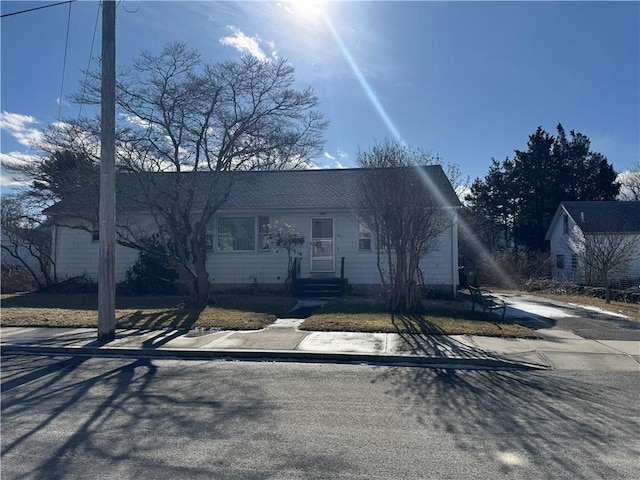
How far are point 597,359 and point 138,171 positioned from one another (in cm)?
1140

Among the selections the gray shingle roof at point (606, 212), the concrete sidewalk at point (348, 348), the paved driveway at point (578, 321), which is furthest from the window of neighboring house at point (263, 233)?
the gray shingle roof at point (606, 212)

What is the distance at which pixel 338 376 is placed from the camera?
280 inches

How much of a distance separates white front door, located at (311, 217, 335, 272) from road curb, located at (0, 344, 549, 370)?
1009 centimetres

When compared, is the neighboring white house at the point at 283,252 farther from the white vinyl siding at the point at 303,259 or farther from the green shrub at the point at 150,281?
the green shrub at the point at 150,281

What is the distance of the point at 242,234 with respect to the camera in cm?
1894

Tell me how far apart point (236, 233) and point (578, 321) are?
12.1 metres

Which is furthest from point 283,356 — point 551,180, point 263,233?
point 551,180

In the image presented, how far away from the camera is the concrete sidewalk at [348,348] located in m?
7.95

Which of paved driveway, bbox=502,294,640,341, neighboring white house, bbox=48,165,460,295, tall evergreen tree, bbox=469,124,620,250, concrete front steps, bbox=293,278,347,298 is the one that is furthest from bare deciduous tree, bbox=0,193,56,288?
tall evergreen tree, bbox=469,124,620,250

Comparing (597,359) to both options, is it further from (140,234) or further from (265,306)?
(140,234)

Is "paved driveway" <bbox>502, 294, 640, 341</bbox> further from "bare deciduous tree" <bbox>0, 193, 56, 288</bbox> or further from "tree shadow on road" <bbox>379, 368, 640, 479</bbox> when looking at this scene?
"bare deciduous tree" <bbox>0, 193, 56, 288</bbox>

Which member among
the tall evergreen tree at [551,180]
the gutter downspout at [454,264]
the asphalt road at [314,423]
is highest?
the tall evergreen tree at [551,180]

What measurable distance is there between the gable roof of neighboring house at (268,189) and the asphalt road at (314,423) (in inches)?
290

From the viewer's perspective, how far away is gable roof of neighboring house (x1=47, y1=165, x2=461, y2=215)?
14.9m
